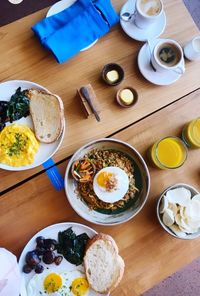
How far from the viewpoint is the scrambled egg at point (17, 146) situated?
56.6 inches

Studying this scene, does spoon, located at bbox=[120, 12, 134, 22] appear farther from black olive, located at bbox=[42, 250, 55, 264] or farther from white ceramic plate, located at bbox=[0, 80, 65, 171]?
black olive, located at bbox=[42, 250, 55, 264]

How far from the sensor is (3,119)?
1471 millimetres

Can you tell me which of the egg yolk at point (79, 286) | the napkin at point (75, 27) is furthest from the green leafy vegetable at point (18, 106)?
the egg yolk at point (79, 286)

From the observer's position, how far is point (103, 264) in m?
1.44

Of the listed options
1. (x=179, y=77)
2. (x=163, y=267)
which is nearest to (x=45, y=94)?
(x=179, y=77)

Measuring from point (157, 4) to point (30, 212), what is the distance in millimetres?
940

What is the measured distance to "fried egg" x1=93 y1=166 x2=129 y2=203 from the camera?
1.47 metres

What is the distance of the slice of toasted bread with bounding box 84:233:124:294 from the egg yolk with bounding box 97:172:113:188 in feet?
0.60

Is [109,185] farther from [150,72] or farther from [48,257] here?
[150,72]

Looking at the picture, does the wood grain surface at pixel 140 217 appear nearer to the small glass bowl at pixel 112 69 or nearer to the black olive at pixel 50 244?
the black olive at pixel 50 244

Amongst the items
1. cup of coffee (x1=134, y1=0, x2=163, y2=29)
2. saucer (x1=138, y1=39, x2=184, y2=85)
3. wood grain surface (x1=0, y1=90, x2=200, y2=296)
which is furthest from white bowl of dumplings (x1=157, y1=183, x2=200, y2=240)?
cup of coffee (x1=134, y1=0, x2=163, y2=29)

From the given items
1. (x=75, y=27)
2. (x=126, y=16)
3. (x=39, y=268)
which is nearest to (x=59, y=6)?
(x=75, y=27)

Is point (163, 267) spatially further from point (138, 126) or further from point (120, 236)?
point (138, 126)

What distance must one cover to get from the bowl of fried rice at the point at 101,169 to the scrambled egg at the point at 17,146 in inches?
6.2
